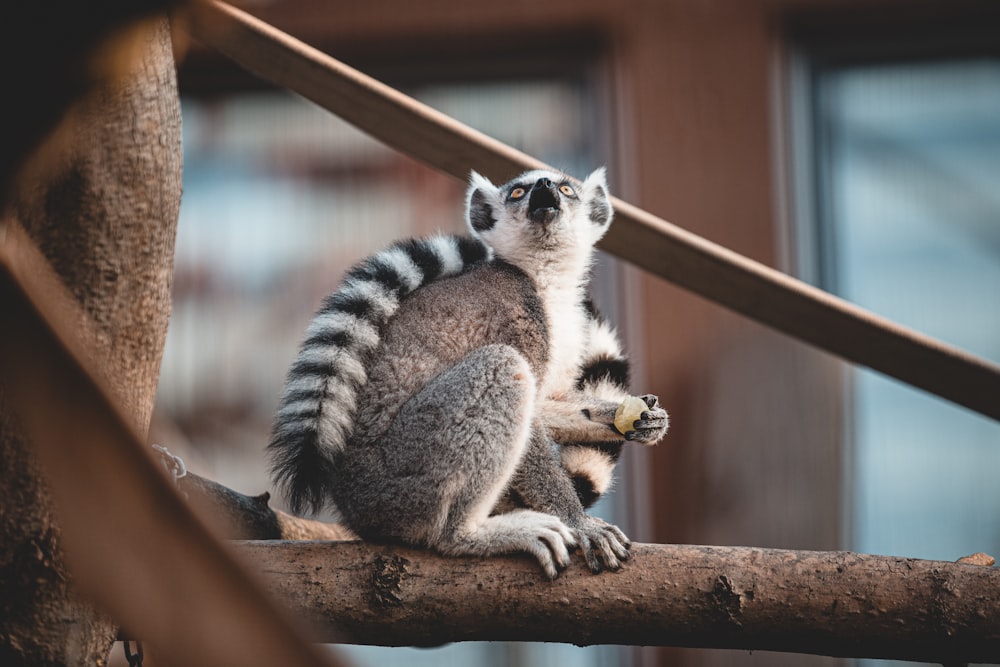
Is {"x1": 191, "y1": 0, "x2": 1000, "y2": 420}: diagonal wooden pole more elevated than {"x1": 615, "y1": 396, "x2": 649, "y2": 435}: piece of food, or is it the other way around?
{"x1": 191, "y1": 0, "x2": 1000, "y2": 420}: diagonal wooden pole

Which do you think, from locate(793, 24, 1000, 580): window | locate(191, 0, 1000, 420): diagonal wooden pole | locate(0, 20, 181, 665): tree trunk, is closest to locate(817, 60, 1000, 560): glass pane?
locate(793, 24, 1000, 580): window

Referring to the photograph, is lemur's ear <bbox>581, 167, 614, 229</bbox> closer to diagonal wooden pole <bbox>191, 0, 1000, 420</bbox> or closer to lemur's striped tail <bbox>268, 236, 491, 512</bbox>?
diagonal wooden pole <bbox>191, 0, 1000, 420</bbox>

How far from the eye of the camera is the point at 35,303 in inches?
57.0

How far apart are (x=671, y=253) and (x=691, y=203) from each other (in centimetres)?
277

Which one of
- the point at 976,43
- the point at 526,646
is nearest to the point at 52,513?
the point at 526,646

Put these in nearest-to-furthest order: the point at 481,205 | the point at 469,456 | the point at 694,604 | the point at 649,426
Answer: the point at 694,604, the point at 469,456, the point at 649,426, the point at 481,205

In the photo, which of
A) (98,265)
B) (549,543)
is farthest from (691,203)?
(98,265)

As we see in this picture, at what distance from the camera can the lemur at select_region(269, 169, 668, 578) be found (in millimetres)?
2594

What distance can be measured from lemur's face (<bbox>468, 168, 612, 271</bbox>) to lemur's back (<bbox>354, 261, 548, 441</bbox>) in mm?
244

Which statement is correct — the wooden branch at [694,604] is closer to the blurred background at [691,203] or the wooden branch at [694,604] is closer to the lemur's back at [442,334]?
the lemur's back at [442,334]

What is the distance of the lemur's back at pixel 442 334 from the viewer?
2803mm

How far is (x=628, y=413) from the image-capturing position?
2.95m

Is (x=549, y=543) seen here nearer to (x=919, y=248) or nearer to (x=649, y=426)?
(x=649, y=426)

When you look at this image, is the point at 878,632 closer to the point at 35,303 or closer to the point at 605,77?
the point at 35,303
